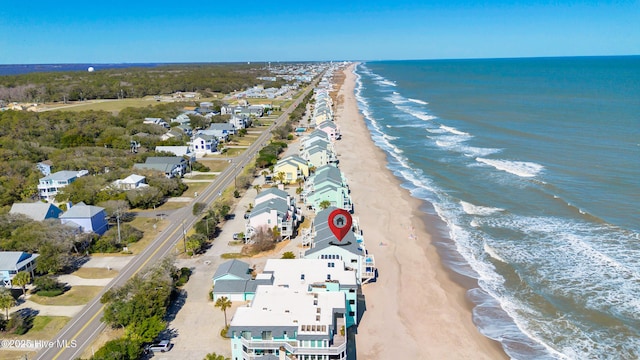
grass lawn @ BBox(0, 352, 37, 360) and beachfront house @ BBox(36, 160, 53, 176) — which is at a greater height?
beachfront house @ BBox(36, 160, 53, 176)

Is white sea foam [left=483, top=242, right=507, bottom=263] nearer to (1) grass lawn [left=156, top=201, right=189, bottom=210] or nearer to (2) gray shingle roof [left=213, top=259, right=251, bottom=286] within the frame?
(2) gray shingle roof [left=213, top=259, right=251, bottom=286]

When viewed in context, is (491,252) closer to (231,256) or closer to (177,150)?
(231,256)

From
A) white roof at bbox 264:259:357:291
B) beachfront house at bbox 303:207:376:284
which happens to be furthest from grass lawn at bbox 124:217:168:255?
beachfront house at bbox 303:207:376:284

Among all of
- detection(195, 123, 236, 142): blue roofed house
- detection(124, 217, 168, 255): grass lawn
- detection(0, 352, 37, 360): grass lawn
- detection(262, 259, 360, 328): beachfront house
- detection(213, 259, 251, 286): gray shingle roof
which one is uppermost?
detection(195, 123, 236, 142): blue roofed house

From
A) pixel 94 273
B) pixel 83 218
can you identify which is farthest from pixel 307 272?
pixel 83 218

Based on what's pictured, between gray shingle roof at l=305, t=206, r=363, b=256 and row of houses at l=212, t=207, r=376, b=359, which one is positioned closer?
row of houses at l=212, t=207, r=376, b=359

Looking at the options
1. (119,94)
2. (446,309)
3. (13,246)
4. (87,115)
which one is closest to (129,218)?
(13,246)


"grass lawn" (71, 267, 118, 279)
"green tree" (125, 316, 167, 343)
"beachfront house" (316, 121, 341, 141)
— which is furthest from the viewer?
"beachfront house" (316, 121, 341, 141)

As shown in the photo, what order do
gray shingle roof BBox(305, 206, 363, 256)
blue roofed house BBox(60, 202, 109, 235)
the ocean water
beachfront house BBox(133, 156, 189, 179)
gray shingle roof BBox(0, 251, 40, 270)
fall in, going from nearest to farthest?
the ocean water, gray shingle roof BBox(0, 251, 40, 270), gray shingle roof BBox(305, 206, 363, 256), blue roofed house BBox(60, 202, 109, 235), beachfront house BBox(133, 156, 189, 179)
